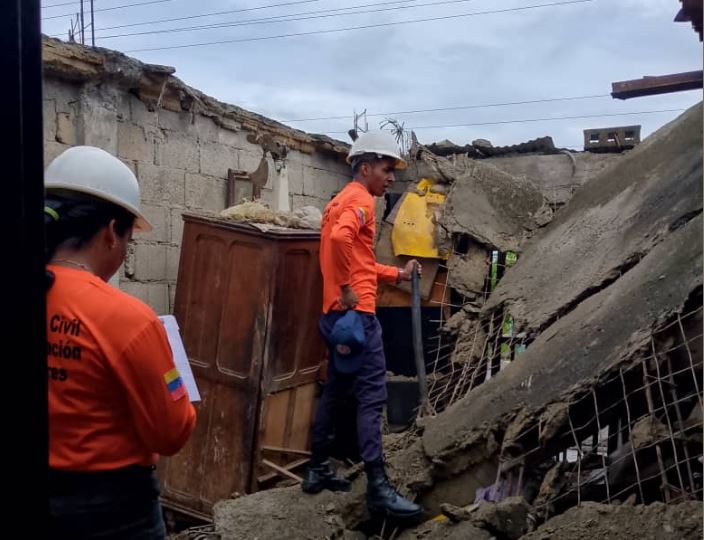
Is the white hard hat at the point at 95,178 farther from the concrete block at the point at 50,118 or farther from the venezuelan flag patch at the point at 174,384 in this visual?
the concrete block at the point at 50,118

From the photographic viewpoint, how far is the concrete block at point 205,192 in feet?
18.8

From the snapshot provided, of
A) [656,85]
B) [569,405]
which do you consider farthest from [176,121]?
[569,405]

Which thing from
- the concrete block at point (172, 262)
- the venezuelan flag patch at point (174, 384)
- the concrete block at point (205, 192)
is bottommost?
the venezuelan flag patch at point (174, 384)

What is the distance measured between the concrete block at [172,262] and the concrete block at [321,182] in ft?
6.20

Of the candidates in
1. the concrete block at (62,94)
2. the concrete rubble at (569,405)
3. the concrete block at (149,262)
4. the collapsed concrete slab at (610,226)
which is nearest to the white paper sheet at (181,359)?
the concrete rubble at (569,405)

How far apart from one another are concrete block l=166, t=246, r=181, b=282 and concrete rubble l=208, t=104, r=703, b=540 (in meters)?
2.06

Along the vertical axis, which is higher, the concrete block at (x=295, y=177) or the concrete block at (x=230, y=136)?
the concrete block at (x=230, y=136)

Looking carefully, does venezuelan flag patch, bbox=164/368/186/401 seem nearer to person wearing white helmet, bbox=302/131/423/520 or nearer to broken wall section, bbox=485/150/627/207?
person wearing white helmet, bbox=302/131/423/520

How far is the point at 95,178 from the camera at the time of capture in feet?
6.27

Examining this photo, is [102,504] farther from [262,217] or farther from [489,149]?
[489,149]

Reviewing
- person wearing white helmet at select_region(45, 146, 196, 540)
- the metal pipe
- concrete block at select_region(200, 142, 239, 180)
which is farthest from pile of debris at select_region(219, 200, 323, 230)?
person wearing white helmet at select_region(45, 146, 196, 540)

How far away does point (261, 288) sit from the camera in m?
4.72

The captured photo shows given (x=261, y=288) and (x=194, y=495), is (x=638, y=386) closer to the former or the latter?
(x=261, y=288)

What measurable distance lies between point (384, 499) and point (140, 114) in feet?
10.5
